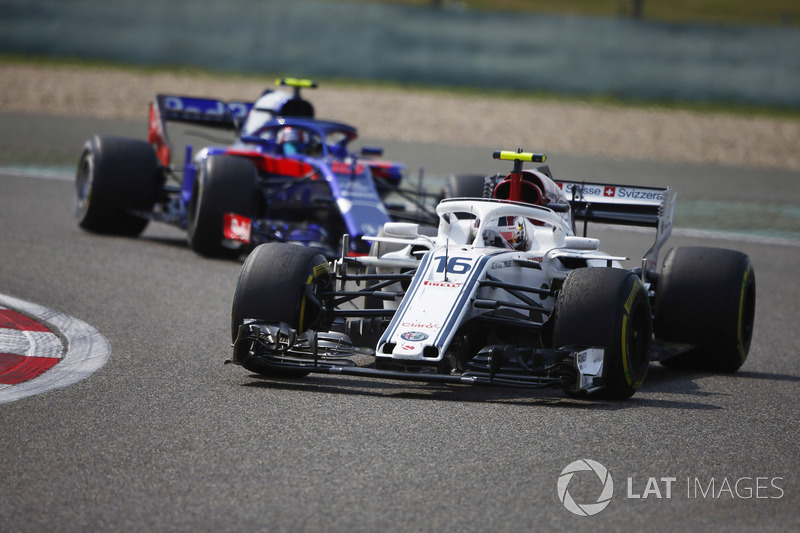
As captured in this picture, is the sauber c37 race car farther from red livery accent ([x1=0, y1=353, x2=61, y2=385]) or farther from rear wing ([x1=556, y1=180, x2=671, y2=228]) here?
red livery accent ([x1=0, y1=353, x2=61, y2=385])

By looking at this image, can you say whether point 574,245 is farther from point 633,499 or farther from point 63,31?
point 63,31

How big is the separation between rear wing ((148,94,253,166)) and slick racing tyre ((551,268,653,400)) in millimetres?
8391

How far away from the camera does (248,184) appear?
1206 cm

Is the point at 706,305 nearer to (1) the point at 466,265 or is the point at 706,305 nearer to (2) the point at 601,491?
(1) the point at 466,265

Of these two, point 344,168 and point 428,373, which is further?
point 344,168

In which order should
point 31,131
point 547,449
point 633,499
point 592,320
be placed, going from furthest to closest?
point 31,131
point 592,320
point 547,449
point 633,499

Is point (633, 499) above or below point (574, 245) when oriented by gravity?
below

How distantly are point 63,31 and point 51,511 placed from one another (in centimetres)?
2705

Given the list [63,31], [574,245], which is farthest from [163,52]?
[574,245]

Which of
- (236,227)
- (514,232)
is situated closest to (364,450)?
(514,232)

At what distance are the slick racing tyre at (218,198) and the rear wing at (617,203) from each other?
3849 mm

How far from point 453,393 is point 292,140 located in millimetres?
7168

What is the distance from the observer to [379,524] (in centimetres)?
457

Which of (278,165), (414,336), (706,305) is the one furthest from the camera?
(278,165)
